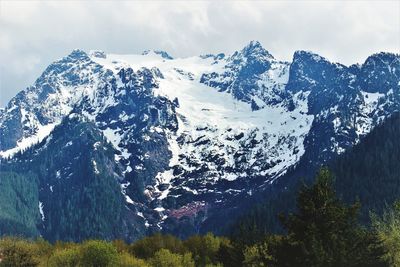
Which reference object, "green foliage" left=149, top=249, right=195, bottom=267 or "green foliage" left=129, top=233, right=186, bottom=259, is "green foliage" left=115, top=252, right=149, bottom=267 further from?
"green foliage" left=129, top=233, right=186, bottom=259

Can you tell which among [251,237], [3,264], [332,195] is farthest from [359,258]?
[3,264]

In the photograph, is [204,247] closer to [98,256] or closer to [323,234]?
[98,256]

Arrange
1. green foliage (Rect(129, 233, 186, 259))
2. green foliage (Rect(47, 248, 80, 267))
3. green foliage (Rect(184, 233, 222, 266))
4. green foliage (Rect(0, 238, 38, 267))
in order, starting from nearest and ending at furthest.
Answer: green foliage (Rect(47, 248, 80, 267)), green foliage (Rect(0, 238, 38, 267)), green foliage (Rect(184, 233, 222, 266)), green foliage (Rect(129, 233, 186, 259))

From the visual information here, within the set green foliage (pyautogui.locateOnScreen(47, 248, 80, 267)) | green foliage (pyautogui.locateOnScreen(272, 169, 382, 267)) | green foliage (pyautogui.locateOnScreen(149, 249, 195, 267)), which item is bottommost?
green foliage (pyautogui.locateOnScreen(149, 249, 195, 267))

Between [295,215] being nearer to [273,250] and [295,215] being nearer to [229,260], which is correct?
[273,250]

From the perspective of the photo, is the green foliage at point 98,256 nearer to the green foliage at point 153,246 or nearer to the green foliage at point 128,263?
the green foliage at point 128,263

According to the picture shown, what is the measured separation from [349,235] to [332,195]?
4.04 metres

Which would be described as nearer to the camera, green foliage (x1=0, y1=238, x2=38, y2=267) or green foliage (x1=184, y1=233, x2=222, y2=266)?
green foliage (x1=0, y1=238, x2=38, y2=267)

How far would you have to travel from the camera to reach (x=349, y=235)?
55.7 meters

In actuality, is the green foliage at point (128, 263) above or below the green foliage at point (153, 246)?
→ below

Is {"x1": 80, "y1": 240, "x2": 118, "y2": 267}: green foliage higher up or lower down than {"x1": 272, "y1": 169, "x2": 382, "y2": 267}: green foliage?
lower down

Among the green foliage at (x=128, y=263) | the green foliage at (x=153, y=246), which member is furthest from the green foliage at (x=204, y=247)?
the green foliage at (x=128, y=263)

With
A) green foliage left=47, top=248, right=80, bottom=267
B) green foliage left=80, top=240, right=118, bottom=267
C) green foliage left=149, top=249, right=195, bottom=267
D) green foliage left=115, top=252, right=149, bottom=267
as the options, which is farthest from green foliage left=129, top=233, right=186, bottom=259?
green foliage left=80, top=240, right=118, bottom=267

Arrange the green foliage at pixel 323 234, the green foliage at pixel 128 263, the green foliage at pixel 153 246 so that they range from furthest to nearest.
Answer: the green foliage at pixel 153 246 < the green foliage at pixel 128 263 < the green foliage at pixel 323 234
